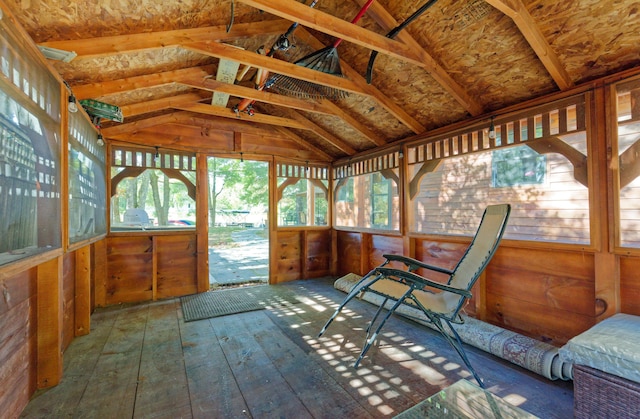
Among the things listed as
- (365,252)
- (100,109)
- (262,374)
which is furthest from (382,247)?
(100,109)

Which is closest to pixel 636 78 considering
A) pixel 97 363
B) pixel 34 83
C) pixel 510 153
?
pixel 510 153

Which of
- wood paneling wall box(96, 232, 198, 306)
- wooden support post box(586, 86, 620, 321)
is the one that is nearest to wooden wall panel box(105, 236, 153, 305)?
wood paneling wall box(96, 232, 198, 306)

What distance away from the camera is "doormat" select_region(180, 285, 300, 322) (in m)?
3.20

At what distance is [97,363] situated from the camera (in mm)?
2105

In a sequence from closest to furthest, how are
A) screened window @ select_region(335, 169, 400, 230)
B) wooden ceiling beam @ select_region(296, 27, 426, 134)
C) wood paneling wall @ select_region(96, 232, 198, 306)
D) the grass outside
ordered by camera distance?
1. wooden ceiling beam @ select_region(296, 27, 426, 134)
2. wood paneling wall @ select_region(96, 232, 198, 306)
3. screened window @ select_region(335, 169, 400, 230)
4. the grass outside

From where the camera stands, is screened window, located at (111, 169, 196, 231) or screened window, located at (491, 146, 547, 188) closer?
screened window, located at (491, 146, 547, 188)

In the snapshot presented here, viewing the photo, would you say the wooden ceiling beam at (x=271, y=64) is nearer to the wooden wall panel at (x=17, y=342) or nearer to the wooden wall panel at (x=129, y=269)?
the wooden wall panel at (x=17, y=342)

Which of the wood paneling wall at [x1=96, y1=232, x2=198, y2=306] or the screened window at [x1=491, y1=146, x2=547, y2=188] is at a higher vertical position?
the screened window at [x1=491, y1=146, x2=547, y2=188]

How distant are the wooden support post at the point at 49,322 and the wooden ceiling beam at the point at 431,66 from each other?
2.94 m

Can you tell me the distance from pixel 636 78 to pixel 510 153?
2612mm

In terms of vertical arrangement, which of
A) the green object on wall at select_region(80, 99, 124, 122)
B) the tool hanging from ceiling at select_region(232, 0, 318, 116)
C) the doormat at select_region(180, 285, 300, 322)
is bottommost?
the doormat at select_region(180, 285, 300, 322)

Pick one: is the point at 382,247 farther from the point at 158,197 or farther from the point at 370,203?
the point at 158,197

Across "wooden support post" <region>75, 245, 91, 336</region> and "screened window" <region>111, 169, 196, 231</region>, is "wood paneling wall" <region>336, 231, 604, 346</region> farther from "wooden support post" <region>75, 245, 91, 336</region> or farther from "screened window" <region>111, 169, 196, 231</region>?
"screened window" <region>111, 169, 196, 231</region>

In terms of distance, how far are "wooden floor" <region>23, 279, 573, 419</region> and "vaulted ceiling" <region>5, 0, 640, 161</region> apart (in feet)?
7.29
